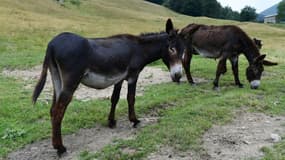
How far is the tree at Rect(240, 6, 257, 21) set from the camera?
10106cm

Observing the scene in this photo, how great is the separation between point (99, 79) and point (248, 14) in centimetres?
10098

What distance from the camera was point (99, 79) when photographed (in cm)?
651

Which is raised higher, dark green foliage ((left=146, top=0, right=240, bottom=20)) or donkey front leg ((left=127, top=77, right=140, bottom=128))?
donkey front leg ((left=127, top=77, right=140, bottom=128))

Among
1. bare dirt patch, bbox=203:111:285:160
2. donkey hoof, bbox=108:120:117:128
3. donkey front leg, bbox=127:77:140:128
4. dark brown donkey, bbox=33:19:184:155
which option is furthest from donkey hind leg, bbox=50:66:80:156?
bare dirt patch, bbox=203:111:285:160

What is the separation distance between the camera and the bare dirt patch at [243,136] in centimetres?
607

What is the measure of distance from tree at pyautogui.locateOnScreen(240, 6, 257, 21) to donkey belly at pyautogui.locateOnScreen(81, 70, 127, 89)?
99.5 meters

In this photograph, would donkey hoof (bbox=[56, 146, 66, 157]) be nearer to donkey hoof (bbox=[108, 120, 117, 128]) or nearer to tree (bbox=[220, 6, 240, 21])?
donkey hoof (bbox=[108, 120, 117, 128])

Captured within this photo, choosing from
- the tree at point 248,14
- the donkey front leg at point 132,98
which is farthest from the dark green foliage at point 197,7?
the donkey front leg at point 132,98

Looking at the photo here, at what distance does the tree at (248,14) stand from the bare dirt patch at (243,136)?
97888 mm

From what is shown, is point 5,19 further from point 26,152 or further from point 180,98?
point 26,152

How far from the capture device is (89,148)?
6.37m

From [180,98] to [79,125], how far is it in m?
3.25

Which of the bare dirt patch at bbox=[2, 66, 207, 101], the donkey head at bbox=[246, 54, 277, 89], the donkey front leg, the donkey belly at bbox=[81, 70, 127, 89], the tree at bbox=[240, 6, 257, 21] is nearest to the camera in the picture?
the donkey belly at bbox=[81, 70, 127, 89]

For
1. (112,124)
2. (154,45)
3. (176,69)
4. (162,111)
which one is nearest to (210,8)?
(162,111)
